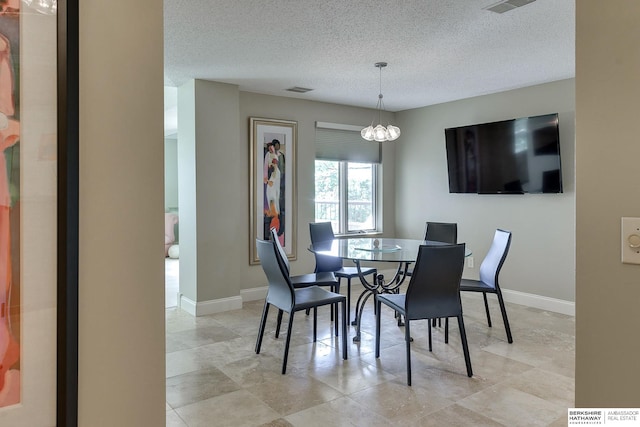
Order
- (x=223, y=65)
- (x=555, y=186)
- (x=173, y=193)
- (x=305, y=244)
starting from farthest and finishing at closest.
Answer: (x=173, y=193) → (x=305, y=244) → (x=555, y=186) → (x=223, y=65)

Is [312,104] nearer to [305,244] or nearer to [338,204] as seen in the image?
[338,204]

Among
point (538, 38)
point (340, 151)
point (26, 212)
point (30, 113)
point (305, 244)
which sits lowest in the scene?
point (305, 244)

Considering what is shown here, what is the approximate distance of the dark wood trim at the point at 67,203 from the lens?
875 millimetres

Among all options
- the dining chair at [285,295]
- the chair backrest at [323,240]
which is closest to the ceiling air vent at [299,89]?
the chair backrest at [323,240]

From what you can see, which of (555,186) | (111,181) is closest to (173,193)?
(555,186)

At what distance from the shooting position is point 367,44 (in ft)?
10.9

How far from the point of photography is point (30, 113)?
2.79ft

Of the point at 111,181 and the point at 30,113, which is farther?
the point at 111,181

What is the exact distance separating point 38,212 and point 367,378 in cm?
249

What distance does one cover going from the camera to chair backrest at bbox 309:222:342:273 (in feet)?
14.6

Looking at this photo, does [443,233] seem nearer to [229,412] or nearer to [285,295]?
[285,295]

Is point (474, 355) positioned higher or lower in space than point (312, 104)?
lower

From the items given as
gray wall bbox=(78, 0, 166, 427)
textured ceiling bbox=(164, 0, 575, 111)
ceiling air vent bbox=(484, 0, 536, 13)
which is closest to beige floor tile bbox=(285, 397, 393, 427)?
gray wall bbox=(78, 0, 166, 427)

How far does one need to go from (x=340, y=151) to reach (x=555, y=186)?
2689mm
